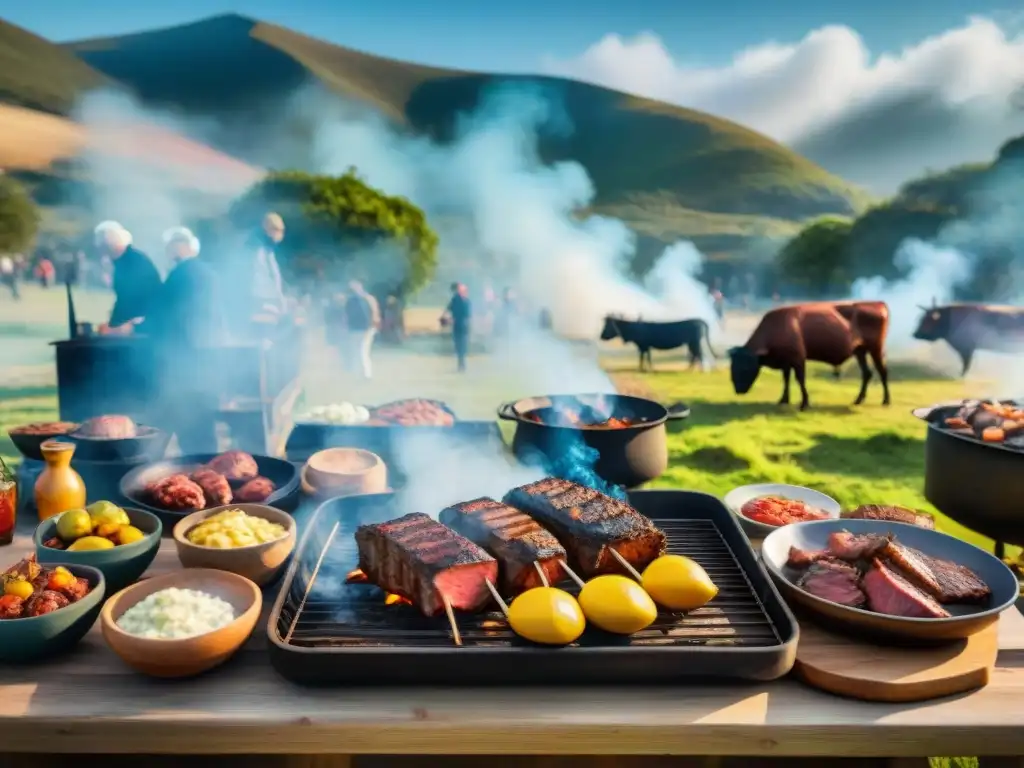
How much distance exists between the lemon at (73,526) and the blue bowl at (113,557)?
72mm

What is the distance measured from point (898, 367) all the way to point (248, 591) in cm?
2154

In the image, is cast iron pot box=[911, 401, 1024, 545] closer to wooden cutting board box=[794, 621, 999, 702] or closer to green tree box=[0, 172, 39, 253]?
wooden cutting board box=[794, 621, 999, 702]

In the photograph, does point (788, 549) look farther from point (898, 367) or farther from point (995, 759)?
point (898, 367)

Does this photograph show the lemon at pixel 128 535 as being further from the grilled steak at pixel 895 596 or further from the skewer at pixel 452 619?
the grilled steak at pixel 895 596

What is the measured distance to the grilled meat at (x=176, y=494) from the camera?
11.0ft

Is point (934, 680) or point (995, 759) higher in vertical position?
point (934, 680)

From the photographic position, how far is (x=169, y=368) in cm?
745

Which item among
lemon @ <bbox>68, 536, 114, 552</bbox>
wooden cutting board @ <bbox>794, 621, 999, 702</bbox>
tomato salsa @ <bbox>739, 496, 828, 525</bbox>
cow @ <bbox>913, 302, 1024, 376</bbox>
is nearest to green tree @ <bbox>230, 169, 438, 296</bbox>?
cow @ <bbox>913, 302, 1024, 376</bbox>

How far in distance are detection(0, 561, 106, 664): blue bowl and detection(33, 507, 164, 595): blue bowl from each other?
→ 234mm

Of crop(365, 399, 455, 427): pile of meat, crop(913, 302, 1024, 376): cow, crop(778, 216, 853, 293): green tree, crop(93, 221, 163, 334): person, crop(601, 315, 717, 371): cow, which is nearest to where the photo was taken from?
crop(365, 399, 455, 427): pile of meat

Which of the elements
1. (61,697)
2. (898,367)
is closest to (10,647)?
(61,697)

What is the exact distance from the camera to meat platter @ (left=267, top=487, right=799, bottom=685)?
211 cm

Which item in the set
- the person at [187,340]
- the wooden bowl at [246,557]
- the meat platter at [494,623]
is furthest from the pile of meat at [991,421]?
the person at [187,340]

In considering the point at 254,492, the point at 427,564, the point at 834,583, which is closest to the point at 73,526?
the point at 254,492
